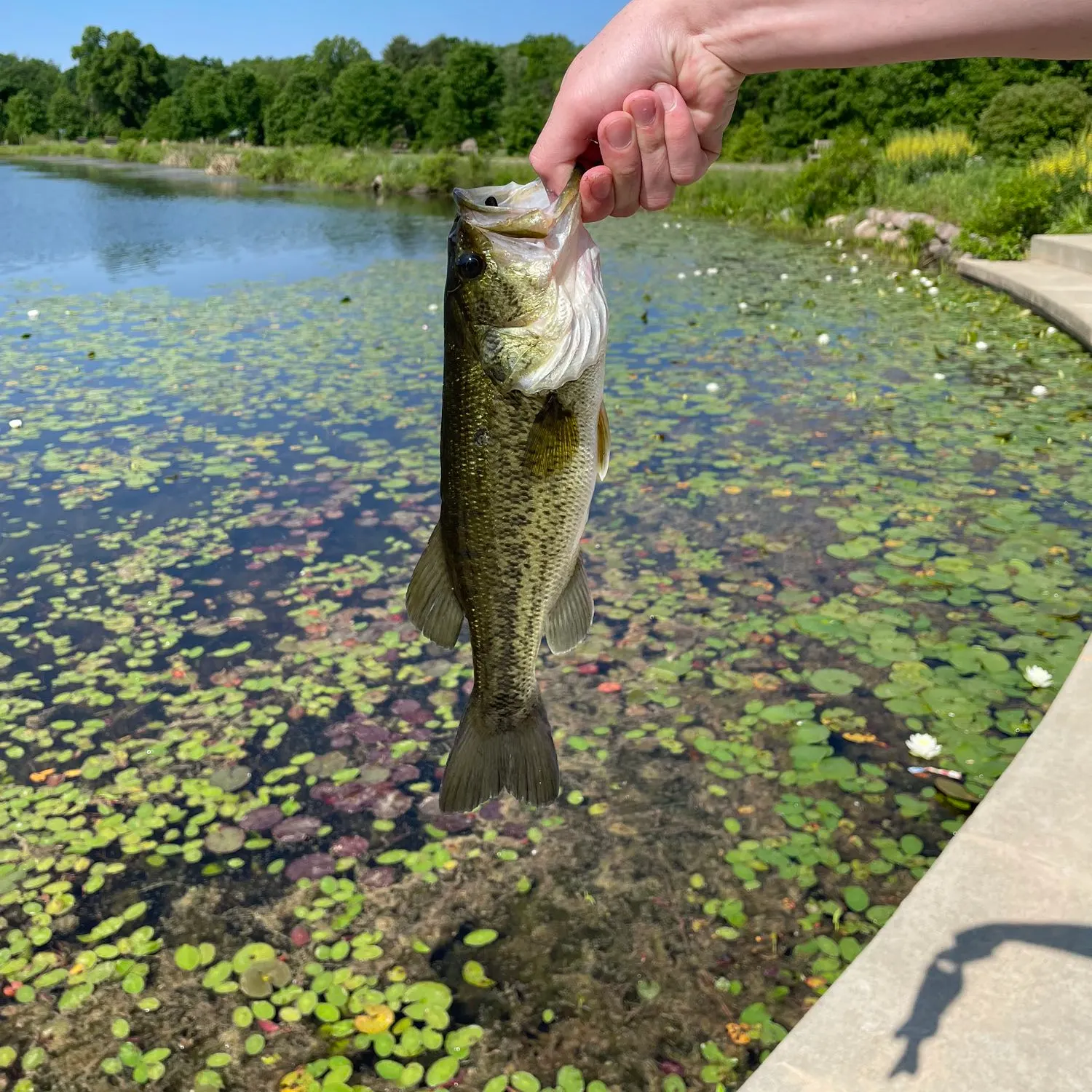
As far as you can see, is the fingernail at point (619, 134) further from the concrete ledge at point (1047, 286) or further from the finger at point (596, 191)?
the concrete ledge at point (1047, 286)

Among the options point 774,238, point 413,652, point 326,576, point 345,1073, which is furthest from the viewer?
point 774,238

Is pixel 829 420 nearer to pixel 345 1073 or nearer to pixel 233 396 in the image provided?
pixel 233 396

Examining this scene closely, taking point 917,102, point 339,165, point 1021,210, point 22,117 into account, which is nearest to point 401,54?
point 22,117

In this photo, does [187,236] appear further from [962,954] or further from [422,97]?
[422,97]

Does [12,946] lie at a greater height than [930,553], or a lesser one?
lesser

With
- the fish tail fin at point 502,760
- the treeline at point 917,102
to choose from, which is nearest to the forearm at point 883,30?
the fish tail fin at point 502,760

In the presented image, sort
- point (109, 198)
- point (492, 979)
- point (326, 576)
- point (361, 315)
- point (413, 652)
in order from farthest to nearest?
1. point (109, 198)
2. point (361, 315)
3. point (326, 576)
4. point (413, 652)
5. point (492, 979)

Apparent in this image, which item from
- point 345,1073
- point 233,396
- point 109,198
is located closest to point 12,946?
point 345,1073

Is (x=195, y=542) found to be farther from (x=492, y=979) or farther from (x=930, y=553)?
(x=930, y=553)

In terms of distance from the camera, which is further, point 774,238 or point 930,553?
point 774,238

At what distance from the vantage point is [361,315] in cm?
1195

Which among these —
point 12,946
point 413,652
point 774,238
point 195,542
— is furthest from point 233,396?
point 774,238

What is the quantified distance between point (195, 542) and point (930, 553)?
4.04m

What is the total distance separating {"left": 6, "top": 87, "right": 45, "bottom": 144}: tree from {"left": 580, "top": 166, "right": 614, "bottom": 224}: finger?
104 meters
